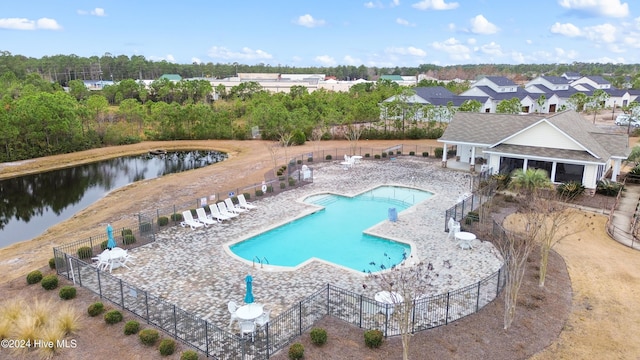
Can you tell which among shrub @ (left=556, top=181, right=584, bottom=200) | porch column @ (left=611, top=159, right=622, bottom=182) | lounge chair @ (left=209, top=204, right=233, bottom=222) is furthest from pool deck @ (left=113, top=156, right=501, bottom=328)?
porch column @ (left=611, top=159, right=622, bottom=182)

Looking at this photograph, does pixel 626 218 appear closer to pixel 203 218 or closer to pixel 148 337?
pixel 203 218

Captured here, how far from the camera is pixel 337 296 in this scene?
15.6 meters

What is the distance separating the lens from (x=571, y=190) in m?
26.9

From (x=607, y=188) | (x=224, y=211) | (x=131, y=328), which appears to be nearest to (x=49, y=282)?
(x=131, y=328)

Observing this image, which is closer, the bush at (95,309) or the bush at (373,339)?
the bush at (373,339)

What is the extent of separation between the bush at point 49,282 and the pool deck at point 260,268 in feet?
6.82

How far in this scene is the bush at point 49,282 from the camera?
53.6ft

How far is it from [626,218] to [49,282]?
28117mm

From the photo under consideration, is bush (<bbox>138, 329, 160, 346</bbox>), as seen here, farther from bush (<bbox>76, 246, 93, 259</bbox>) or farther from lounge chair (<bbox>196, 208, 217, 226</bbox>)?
lounge chair (<bbox>196, 208, 217, 226</bbox>)

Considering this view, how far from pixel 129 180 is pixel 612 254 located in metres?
36.6

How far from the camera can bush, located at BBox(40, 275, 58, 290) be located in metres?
16.3

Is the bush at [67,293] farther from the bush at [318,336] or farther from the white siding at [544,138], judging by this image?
the white siding at [544,138]

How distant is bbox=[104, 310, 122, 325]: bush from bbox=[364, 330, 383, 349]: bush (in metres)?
7.93

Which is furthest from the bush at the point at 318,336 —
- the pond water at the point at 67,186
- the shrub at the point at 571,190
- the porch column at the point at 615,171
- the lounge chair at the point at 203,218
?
the porch column at the point at 615,171
